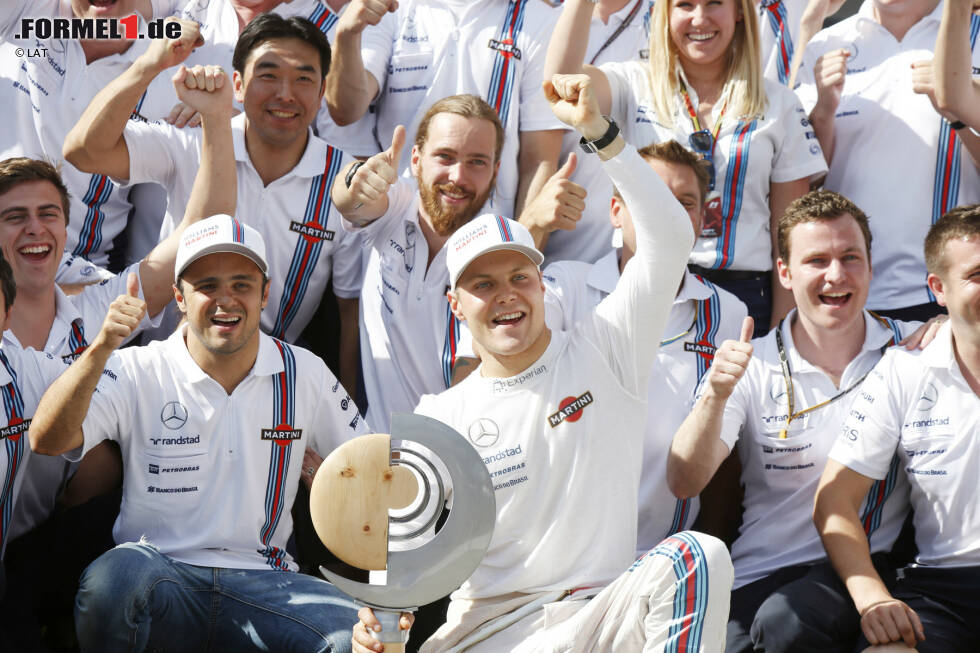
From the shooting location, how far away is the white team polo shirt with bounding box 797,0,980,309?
5.13 metres

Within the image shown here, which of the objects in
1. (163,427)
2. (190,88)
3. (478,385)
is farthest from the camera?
(190,88)

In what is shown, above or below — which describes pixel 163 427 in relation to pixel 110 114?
below

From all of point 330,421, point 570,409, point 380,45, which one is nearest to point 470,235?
point 570,409

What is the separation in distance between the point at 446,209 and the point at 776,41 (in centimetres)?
212

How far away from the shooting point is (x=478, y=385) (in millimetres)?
3693

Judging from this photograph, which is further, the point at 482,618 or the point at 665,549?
the point at 482,618

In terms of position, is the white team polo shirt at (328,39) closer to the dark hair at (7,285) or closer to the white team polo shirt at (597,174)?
the white team polo shirt at (597,174)

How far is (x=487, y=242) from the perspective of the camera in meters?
3.62

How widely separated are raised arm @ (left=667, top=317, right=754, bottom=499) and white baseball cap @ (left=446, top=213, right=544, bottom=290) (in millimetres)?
650

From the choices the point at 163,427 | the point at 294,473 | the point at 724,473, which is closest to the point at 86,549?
the point at 163,427

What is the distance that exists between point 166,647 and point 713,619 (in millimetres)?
1728

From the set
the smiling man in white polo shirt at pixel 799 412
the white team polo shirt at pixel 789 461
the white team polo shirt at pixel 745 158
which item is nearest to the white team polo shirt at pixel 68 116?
the white team polo shirt at pixel 745 158

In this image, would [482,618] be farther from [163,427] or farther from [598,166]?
[598,166]

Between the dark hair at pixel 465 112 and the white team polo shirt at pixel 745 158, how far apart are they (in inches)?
22.0
